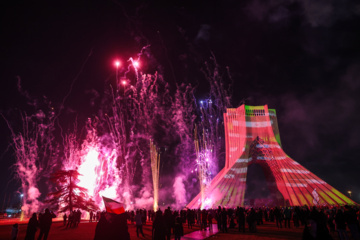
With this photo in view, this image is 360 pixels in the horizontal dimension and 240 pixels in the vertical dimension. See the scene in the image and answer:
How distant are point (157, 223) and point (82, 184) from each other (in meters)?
33.5

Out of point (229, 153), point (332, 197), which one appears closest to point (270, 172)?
point (229, 153)

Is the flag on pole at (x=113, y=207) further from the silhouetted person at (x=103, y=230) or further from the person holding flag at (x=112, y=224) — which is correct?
the silhouetted person at (x=103, y=230)

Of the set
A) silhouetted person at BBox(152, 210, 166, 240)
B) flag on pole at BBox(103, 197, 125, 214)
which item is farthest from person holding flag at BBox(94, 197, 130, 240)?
silhouetted person at BBox(152, 210, 166, 240)

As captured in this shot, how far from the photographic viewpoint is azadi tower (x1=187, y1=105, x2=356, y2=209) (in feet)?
113

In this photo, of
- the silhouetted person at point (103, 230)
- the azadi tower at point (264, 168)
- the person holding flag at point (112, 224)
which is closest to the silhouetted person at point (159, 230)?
the person holding flag at point (112, 224)

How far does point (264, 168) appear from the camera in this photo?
46.2 meters

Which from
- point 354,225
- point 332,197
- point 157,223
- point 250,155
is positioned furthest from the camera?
point 250,155

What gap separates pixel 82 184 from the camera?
37156 mm

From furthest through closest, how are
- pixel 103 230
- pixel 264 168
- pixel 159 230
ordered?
pixel 264 168 → pixel 159 230 → pixel 103 230

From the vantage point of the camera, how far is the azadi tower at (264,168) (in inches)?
1357

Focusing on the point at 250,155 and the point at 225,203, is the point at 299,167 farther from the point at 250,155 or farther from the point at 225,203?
the point at 225,203

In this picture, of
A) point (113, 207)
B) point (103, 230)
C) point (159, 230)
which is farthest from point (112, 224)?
point (159, 230)

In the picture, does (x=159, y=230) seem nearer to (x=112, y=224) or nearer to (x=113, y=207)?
(x=112, y=224)

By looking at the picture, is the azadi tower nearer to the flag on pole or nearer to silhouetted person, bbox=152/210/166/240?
silhouetted person, bbox=152/210/166/240
